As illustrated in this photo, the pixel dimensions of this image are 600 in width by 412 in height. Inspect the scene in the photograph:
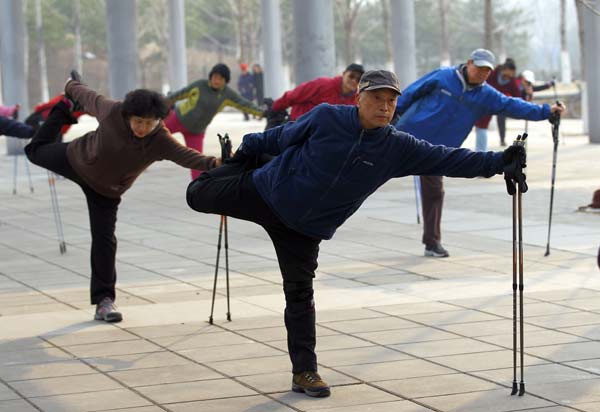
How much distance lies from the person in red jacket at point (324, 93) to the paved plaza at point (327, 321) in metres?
1.43

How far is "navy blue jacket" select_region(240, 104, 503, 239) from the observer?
6.96 m

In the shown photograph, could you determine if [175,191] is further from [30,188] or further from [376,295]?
[376,295]

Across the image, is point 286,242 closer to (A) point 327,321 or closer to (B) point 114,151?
(A) point 327,321

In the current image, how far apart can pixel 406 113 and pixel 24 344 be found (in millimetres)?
5179

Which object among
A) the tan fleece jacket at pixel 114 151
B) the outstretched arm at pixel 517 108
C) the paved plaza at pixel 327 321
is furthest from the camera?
the outstretched arm at pixel 517 108

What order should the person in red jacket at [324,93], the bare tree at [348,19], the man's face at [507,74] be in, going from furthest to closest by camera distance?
the bare tree at [348,19] < the man's face at [507,74] < the person in red jacket at [324,93]

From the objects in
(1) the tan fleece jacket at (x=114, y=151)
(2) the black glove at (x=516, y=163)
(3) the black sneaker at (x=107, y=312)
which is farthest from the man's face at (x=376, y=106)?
(3) the black sneaker at (x=107, y=312)

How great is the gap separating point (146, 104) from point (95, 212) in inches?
44.5

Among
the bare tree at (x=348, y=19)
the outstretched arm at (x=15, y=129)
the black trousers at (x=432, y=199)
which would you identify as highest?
the bare tree at (x=348, y=19)

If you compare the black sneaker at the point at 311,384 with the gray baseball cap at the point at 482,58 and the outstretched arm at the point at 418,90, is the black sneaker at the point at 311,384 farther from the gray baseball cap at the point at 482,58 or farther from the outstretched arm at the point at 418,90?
the outstretched arm at the point at 418,90

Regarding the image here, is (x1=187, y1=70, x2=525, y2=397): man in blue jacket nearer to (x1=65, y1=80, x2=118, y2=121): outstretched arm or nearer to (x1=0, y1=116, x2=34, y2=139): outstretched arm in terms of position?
(x1=65, y1=80, x2=118, y2=121): outstretched arm

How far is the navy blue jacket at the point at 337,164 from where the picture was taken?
6.96m

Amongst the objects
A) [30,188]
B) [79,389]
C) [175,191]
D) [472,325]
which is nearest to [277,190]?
[79,389]

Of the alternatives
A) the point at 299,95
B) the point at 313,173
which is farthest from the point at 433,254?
the point at 313,173
